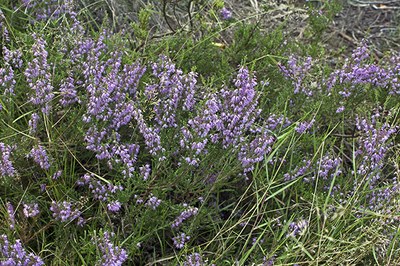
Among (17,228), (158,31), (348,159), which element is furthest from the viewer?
(158,31)

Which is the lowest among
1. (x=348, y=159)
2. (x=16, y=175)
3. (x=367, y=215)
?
(x=348, y=159)

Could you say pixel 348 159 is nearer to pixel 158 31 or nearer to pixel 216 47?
pixel 216 47

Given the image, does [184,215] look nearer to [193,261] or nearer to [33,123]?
[193,261]

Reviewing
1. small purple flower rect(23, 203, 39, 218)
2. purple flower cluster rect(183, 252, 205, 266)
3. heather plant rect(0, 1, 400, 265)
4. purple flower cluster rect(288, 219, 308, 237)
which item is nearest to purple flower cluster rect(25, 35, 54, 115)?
heather plant rect(0, 1, 400, 265)

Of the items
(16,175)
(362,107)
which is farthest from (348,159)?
(16,175)

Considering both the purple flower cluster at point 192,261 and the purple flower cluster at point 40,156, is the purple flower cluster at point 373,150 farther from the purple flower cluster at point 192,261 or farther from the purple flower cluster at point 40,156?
the purple flower cluster at point 40,156

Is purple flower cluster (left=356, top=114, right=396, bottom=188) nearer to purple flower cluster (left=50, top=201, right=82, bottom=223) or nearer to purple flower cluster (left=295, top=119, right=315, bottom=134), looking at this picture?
purple flower cluster (left=295, top=119, right=315, bottom=134)

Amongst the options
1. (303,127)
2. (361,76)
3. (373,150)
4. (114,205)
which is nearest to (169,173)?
(114,205)

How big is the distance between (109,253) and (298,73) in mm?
1554

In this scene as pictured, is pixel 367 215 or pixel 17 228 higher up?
pixel 17 228

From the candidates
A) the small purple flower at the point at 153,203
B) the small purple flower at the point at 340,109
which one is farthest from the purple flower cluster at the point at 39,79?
the small purple flower at the point at 340,109

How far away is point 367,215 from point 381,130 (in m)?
0.39

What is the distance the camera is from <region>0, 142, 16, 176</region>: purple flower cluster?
→ 8.44 ft

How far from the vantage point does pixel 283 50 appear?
3.74 m
